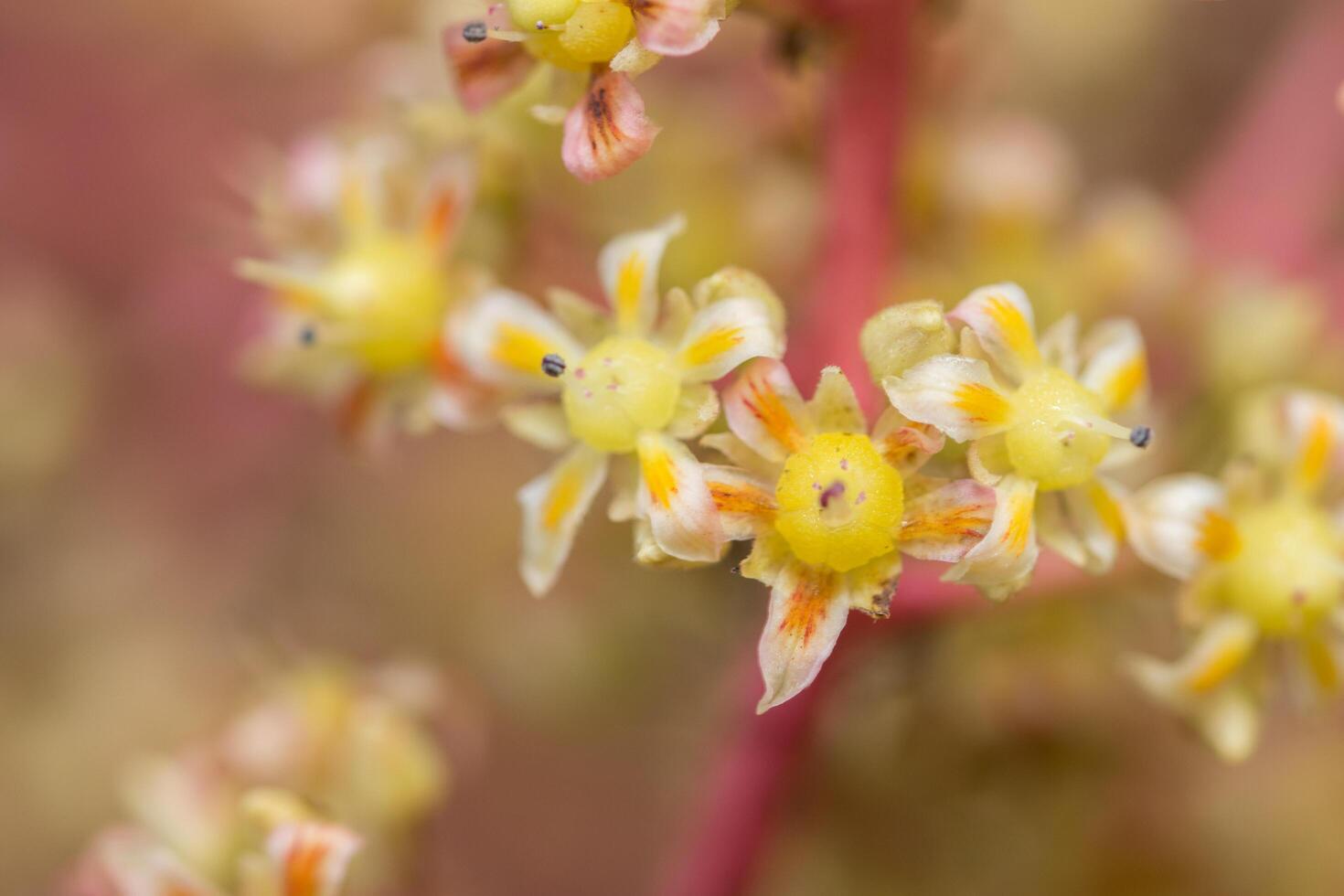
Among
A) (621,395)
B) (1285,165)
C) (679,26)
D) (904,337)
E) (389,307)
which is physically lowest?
(1285,165)

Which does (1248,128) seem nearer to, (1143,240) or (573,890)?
(1143,240)

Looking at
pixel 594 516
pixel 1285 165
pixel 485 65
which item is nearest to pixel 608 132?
pixel 485 65

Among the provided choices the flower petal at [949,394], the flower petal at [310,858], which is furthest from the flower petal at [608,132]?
the flower petal at [310,858]

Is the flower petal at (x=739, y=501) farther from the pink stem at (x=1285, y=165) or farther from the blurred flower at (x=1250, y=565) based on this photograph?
the pink stem at (x=1285, y=165)

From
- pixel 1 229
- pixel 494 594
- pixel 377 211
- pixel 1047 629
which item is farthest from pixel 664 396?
pixel 1 229

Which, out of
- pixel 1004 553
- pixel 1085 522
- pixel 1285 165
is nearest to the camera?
pixel 1004 553

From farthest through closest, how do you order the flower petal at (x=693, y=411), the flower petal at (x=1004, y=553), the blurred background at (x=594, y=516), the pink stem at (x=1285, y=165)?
the pink stem at (x=1285, y=165), the blurred background at (x=594, y=516), the flower petal at (x=693, y=411), the flower petal at (x=1004, y=553)

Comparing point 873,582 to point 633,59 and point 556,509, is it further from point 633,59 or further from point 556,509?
point 633,59
